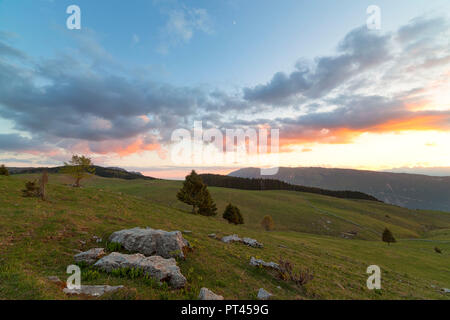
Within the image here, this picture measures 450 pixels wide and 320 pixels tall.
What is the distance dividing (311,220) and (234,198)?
129 feet

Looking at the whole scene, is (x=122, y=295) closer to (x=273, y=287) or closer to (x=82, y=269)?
(x=82, y=269)

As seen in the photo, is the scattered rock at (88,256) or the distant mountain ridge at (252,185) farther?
the distant mountain ridge at (252,185)

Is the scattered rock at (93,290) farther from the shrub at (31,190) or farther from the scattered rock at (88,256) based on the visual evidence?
the shrub at (31,190)

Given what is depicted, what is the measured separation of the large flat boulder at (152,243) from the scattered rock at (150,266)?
168 cm

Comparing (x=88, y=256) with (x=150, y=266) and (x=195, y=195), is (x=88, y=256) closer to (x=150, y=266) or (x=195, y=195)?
(x=150, y=266)

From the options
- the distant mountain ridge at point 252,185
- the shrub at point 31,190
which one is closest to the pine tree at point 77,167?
the shrub at point 31,190

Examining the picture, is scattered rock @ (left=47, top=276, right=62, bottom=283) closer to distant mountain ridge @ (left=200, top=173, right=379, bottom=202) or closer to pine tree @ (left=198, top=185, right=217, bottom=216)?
pine tree @ (left=198, top=185, right=217, bottom=216)

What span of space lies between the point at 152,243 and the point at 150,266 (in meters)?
3.35

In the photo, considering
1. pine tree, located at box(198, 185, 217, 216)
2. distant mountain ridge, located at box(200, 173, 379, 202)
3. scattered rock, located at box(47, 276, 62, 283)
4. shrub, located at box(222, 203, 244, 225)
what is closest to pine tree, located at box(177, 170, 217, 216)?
pine tree, located at box(198, 185, 217, 216)

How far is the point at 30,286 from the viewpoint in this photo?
7320 mm

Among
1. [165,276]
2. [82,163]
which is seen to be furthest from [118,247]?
[82,163]

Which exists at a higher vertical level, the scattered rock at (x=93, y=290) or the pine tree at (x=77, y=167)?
the pine tree at (x=77, y=167)

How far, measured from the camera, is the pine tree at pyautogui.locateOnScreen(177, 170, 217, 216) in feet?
160

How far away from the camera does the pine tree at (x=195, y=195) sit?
160ft
